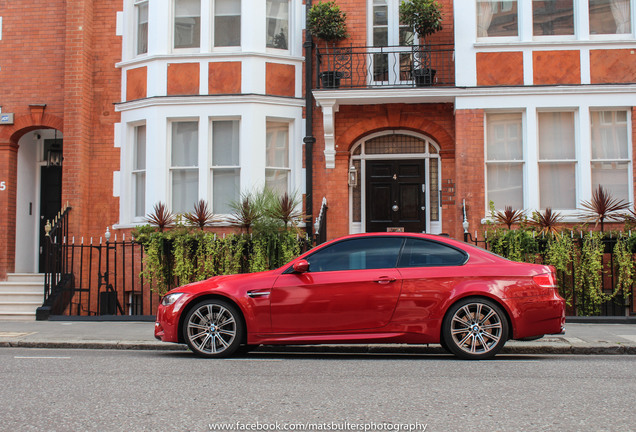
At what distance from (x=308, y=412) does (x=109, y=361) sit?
11.7 ft

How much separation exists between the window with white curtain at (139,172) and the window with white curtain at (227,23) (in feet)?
8.14

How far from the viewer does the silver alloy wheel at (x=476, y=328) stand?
25.0 feet

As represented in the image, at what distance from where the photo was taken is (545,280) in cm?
771

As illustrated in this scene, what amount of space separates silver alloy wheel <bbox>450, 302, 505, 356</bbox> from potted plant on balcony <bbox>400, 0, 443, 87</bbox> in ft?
23.4

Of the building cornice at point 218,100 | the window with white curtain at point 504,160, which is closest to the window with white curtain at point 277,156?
the building cornice at point 218,100

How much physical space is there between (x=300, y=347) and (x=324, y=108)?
6.06m

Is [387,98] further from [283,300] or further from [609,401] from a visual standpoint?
[609,401]

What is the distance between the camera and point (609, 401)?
5281mm

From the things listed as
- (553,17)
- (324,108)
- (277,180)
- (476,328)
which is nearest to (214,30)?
(324,108)

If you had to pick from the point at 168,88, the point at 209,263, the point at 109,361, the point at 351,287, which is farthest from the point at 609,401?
the point at 168,88

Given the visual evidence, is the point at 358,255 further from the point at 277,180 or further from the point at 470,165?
the point at 277,180

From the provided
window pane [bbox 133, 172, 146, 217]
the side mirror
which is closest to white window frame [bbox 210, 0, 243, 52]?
window pane [bbox 133, 172, 146, 217]

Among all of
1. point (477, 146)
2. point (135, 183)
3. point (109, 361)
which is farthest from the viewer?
point (135, 183)

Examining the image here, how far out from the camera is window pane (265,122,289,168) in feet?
48.2
